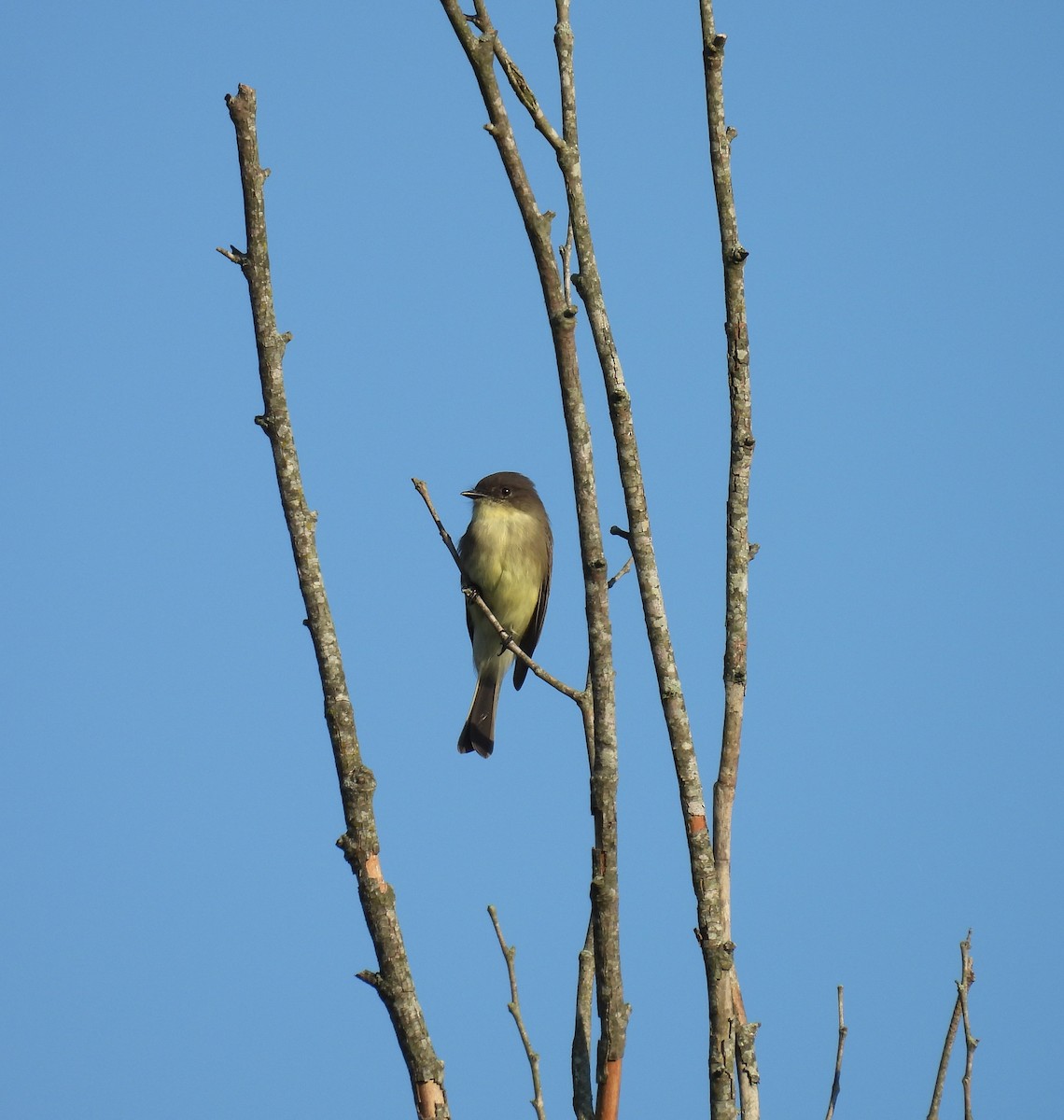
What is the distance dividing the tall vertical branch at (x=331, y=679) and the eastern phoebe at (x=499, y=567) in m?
7.58

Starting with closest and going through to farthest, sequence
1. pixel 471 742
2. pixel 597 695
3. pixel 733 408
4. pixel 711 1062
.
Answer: pixel 711 1062
pixel 597 695
pixel 733 408
pixel 471 742

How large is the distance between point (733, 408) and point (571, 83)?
1238 mm

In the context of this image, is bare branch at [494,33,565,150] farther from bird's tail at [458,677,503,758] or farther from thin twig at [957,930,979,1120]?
bird's tail at [458,677,503,758]

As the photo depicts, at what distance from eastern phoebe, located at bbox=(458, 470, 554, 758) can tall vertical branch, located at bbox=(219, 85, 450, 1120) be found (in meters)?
7.58

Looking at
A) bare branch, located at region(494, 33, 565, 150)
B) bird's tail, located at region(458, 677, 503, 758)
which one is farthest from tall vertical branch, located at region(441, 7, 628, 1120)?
bird's tail, located at region(458, 677, 503, 758)

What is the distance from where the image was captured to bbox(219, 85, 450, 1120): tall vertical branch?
13.6 ft

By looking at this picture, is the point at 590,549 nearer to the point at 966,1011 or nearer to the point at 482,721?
the point at 966,1011

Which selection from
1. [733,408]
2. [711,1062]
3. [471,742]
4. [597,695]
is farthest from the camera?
[471,742]

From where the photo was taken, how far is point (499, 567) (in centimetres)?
1227

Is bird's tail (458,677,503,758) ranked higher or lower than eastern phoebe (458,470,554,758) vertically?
lower

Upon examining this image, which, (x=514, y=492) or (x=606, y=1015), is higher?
(x=514, y=492)

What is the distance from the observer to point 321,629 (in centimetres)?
439

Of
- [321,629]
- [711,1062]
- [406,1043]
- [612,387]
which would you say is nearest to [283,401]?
[321,629]

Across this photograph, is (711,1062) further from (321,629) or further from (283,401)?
(283,401)
